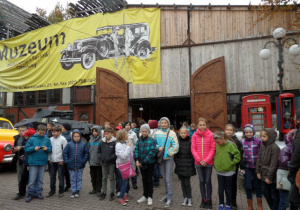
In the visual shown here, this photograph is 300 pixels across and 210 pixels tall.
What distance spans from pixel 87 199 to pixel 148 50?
1019 centimetres

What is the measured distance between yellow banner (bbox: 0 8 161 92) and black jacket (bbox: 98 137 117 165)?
8691 mm

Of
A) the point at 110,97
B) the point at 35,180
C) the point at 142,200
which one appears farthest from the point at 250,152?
the point at 110,97

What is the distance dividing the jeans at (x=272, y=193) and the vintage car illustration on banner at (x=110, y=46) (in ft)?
35.7

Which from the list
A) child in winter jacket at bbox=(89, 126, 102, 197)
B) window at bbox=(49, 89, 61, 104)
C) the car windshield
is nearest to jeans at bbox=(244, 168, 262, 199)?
child in winter jacket at bbox=(89, 126, 102, 197)

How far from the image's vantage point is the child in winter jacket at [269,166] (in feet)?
11.8

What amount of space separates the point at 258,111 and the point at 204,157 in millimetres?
6377

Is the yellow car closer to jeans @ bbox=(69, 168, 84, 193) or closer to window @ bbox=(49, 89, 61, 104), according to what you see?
jeans @ bbox=(69, 168, 84, 193)

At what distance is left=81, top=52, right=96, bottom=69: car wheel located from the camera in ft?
47.0

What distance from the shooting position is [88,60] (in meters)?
14.4

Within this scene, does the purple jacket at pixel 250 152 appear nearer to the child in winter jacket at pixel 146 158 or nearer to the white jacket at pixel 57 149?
the child in winter jacket at pixel 146 158

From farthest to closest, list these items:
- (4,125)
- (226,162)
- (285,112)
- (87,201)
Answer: (4,125)
(285,112)
(87,201)
(226,162)

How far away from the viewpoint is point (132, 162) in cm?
502

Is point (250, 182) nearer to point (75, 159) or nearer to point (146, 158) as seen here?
point (146, 158)

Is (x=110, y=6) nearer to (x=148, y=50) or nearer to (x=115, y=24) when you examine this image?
(x=115, y=24)
